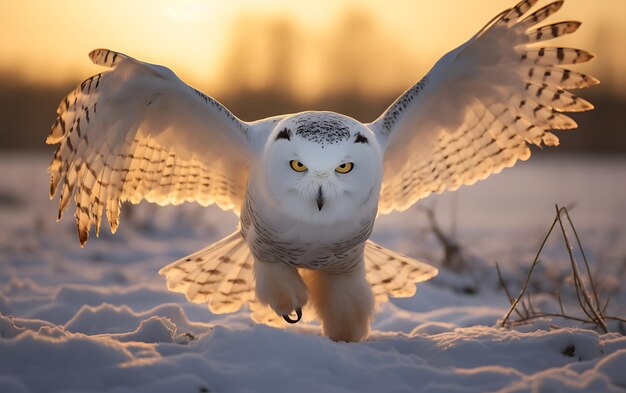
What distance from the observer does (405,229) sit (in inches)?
365

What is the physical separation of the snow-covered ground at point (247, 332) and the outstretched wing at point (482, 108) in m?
0.96

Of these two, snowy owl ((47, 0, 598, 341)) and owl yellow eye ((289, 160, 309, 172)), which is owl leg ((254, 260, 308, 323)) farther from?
owl yellow eye ((289, 160, 309, 172))

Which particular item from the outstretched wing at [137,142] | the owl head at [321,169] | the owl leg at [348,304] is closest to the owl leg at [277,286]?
the owl leg at [348,304]

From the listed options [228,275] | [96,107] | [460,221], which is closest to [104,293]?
[228,275]

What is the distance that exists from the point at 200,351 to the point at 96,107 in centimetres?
146

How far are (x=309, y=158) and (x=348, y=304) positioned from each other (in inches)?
47.5

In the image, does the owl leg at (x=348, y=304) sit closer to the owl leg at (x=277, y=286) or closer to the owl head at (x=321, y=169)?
the owl leg at (x=277, y=286)

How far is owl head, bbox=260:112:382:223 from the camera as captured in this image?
126 inches

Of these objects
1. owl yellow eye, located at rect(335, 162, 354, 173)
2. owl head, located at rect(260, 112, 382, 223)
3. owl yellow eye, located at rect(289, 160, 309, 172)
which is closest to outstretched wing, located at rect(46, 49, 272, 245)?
owl head, located at rect(260, 112, 382, 223)

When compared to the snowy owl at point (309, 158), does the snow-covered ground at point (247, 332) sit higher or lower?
lower

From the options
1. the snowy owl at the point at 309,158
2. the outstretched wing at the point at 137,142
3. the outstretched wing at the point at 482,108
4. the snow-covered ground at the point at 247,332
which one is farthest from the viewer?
the outstretched wing at the point at 482,108

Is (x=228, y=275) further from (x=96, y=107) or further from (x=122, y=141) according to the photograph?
(x=96, y=107)

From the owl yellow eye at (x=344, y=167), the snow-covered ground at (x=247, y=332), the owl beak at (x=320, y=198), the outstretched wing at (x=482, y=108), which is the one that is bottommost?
the snow-covered ground at (x=247, y=332)

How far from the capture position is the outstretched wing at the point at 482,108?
4059 mm
